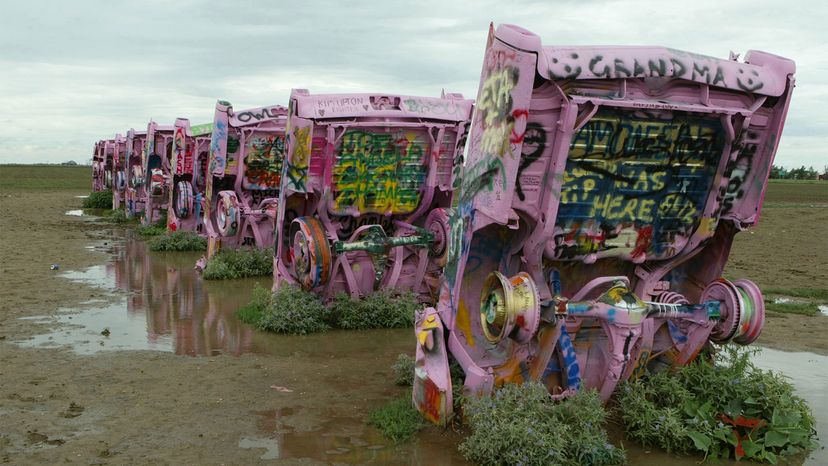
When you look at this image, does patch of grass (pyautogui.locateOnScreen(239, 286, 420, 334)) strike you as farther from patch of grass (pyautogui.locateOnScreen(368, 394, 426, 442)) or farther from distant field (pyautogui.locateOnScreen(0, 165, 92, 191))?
distant field (pyautogui.locateOnScreen(0, 165, 92, 191))

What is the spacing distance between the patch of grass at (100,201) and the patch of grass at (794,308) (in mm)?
26328

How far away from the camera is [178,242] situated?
16.8m

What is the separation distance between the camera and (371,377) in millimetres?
7484

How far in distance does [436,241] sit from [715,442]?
4.65 metres

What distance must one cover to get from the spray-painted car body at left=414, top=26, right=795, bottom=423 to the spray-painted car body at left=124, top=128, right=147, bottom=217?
18567mm

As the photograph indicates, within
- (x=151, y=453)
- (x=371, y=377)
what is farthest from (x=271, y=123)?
(x=151, y=453)

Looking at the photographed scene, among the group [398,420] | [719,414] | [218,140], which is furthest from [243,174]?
[719,414]

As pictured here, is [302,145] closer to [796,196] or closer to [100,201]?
[100,201]

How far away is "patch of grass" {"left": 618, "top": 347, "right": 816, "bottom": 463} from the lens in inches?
219

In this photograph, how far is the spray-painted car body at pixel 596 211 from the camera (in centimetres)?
529

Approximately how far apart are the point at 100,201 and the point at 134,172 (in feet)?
30.4

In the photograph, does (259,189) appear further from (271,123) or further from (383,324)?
(383,324)

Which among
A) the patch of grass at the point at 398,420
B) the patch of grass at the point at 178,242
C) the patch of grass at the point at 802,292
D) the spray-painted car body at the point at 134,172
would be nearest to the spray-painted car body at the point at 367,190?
the patch of grass at the point at 398,420

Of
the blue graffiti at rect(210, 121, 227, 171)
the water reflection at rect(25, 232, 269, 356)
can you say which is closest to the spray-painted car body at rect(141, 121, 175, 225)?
the water reflection at rect(25, 232, 269, 356)
